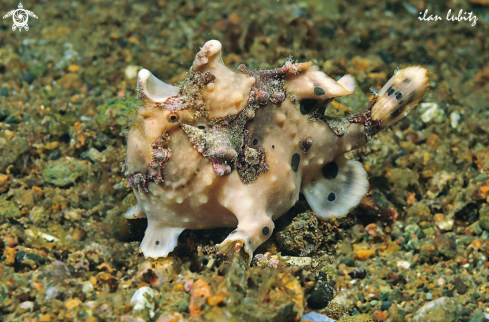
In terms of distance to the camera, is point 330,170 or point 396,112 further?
point 330,170

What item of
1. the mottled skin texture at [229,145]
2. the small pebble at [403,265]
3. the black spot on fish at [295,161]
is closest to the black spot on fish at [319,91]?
the mottled skin texture at [229,145]

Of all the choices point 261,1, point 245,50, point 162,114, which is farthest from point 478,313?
point 261,1

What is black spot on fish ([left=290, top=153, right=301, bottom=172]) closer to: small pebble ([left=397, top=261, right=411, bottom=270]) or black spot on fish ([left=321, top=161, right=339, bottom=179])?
black spot on fish ([left=321, top=161, right=339, bottom=179])

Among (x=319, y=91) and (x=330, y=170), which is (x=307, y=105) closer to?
(x=319, y=91)

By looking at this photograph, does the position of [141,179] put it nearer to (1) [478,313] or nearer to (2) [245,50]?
(1) [478,313]

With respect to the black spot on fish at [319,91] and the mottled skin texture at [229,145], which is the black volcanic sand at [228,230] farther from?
the black spot on fish at [319,91]

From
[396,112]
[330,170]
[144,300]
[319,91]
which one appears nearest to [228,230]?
[144,300]
